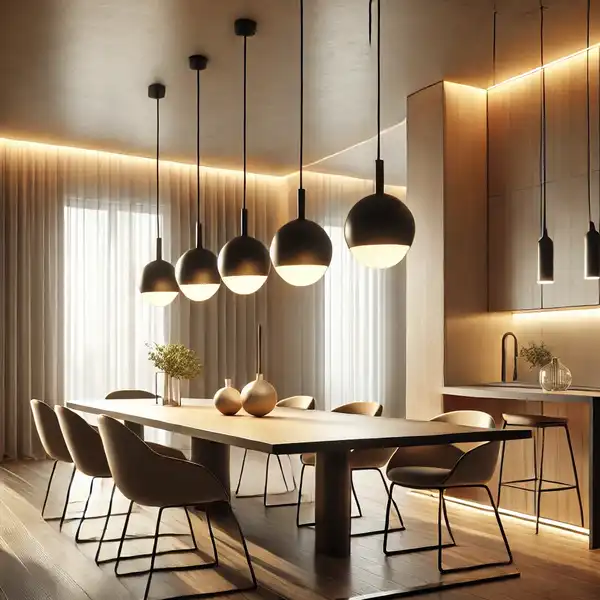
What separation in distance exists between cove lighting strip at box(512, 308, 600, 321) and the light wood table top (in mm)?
1872

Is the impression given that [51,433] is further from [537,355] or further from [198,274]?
[537,355]

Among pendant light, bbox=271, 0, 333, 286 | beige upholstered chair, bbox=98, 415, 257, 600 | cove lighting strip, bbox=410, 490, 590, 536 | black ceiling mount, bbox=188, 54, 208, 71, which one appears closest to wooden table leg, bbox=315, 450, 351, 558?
beige upholstered chair, bbox=98, 415, 257, 600

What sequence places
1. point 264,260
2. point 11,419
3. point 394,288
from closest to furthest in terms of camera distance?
1. point 264,260
2. point 11,419
3. point 394,288

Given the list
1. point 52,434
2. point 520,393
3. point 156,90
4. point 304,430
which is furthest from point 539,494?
point 156,90

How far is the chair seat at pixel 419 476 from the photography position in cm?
393

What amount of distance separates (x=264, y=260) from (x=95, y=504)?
2225 mm

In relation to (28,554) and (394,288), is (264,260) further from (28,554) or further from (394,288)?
(394,288)

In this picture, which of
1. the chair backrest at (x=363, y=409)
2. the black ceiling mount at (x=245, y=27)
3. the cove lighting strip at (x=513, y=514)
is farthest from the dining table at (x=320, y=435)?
the black ceiling mount at (x=245, y=27)

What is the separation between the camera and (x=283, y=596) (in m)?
3.52

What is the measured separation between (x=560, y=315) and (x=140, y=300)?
4.18m

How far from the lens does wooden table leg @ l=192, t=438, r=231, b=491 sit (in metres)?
5.23

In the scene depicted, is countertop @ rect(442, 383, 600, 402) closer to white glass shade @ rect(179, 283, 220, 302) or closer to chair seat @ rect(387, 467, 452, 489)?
chair seat @ rect(387, 467, 452, 489)

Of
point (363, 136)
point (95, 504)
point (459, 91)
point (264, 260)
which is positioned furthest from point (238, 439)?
point (363, 136)

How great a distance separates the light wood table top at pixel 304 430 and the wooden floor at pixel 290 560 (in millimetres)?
670
